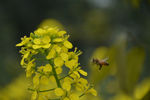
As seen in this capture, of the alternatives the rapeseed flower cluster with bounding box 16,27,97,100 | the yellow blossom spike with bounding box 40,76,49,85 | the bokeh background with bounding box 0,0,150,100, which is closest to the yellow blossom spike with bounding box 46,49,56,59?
the rapeseed flower cluster with bounding box 16,27,97,100

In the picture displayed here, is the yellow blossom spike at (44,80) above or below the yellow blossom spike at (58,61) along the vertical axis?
below

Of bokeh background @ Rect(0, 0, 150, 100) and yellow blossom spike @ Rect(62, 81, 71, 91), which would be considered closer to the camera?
yellow blossom spike @ Rect(62, 81, 71, 91)

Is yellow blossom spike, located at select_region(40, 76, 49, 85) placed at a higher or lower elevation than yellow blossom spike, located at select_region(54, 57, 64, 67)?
lower

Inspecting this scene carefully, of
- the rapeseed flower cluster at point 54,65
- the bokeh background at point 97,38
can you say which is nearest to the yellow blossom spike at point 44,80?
the rapeseed flower cluster at point 54,65

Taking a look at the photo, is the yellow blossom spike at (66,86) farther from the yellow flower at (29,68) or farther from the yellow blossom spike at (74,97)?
the yellow flower at (29,68)

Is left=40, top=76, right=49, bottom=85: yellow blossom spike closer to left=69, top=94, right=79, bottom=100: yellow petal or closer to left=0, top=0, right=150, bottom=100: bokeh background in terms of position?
left=69, top=94, right=79, bottom=100: yellow petal

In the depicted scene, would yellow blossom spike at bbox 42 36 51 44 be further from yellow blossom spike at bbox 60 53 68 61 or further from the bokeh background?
the bokeh background

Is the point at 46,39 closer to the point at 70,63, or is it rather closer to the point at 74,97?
the point at 70,63

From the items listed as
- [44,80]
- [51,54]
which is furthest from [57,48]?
[44,80]

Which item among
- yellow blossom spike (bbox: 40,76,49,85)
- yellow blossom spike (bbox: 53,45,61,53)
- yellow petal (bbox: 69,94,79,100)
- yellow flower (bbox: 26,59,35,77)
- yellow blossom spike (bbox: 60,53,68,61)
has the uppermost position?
yellow blossom spike (bbox: 53,45,61,53)

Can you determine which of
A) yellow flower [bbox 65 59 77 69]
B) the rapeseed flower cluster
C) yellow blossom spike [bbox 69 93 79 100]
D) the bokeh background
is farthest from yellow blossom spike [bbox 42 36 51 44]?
the bokeh background

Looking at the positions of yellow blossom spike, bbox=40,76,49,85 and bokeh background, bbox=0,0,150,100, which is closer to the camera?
yellow blossom spike, bbox=40,76,49,85
